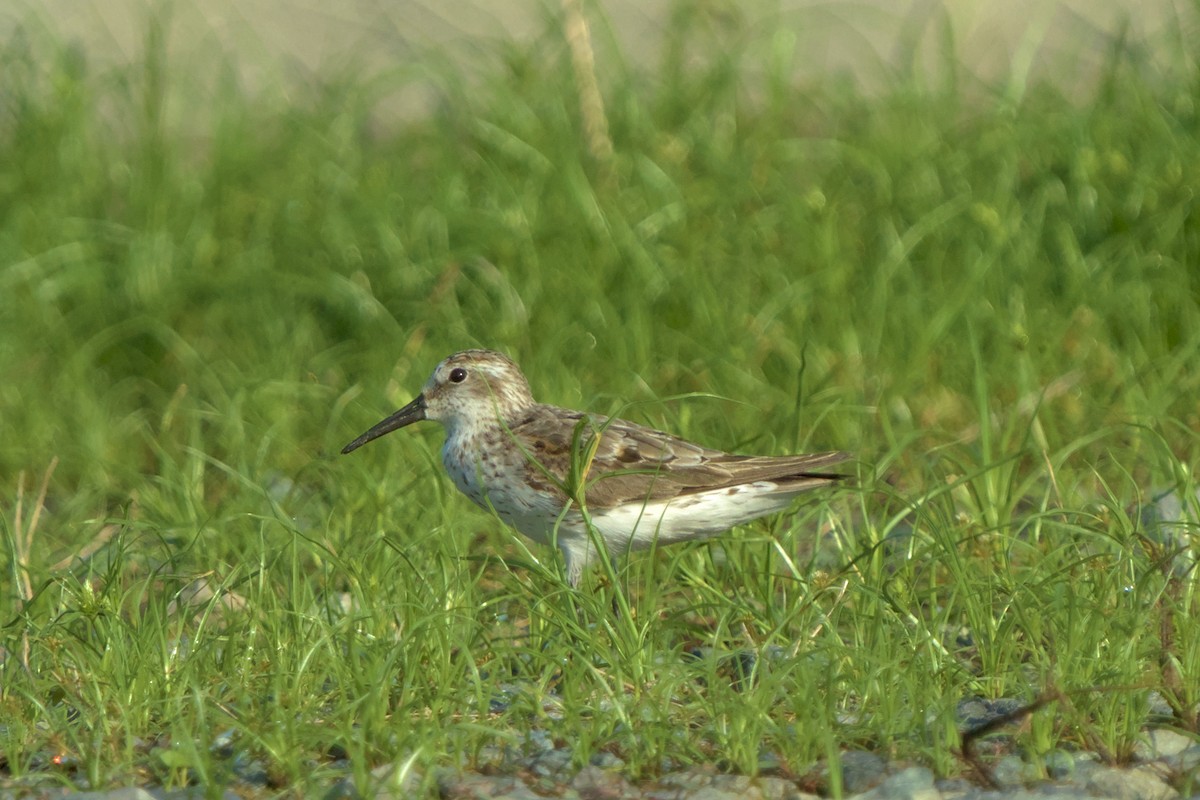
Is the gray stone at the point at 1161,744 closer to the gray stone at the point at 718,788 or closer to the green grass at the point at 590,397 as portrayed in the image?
the green grass at the point at 590,397

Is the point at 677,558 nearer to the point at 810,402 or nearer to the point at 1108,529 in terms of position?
the point at 1108,529

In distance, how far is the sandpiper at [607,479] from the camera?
5.28 metres

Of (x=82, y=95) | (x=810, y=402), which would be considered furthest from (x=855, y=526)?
(x=82, y=95)

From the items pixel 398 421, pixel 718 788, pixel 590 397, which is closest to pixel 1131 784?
pixel 718 788

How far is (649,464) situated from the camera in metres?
5.52

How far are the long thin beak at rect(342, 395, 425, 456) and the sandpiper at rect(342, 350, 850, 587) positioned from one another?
Result: 21 cm

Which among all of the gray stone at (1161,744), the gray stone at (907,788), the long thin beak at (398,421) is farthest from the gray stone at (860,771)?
the long thin beak at (398,421)

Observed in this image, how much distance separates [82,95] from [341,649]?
17.1 feet

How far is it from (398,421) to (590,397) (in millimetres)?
1208

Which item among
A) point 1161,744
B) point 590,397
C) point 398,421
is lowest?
point 590,397

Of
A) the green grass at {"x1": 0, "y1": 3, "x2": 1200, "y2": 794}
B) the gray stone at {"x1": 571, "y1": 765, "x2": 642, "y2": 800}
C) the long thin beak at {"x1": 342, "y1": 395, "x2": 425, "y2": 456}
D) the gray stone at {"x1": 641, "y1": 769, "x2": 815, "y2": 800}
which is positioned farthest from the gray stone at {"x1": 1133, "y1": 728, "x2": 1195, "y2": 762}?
the long thin beak at {"x1": 342, "y1": 395, "x2": 425, "y2": 456}

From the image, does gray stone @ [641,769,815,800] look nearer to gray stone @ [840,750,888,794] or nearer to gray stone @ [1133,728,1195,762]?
gray stone @ [840,750,888,794]

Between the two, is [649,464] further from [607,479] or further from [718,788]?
[718,788]

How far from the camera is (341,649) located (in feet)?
15.0
